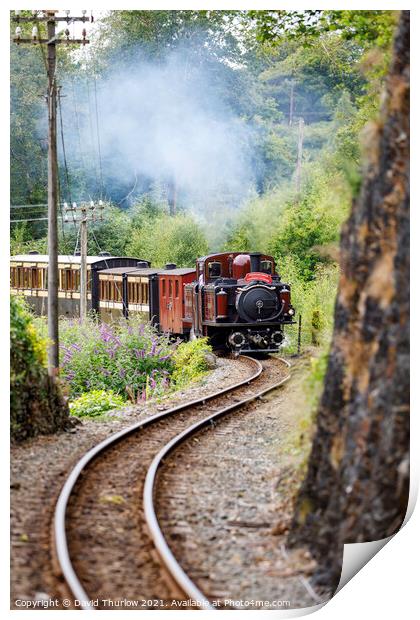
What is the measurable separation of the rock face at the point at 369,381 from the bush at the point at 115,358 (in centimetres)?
301

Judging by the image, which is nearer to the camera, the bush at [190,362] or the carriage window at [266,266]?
the carriage window at [266,266]

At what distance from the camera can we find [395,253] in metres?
5.47

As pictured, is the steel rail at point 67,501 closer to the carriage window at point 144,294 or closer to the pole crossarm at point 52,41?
the pole crossarm at point 52,41

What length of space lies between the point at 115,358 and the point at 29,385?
3626 mm

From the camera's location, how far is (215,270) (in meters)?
14.7

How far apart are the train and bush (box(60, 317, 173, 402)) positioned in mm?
472

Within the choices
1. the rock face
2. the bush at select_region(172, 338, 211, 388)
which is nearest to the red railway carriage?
the bush at select_region(172, 338, 211, 388)

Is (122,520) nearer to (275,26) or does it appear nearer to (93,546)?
(93,546)

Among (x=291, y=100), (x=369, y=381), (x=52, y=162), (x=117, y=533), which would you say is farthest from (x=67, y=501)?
(x=291, y=100)

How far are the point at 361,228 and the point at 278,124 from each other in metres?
2.36

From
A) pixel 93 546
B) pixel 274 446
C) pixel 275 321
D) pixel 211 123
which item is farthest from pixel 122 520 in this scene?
pixel 275 321

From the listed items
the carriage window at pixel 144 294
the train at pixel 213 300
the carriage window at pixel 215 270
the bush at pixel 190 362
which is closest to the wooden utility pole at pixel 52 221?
the train at pixel 213 300

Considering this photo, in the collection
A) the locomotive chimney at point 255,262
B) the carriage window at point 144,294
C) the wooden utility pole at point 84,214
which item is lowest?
the carriage window at point 144,294

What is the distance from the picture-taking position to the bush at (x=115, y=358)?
29.5 feet
